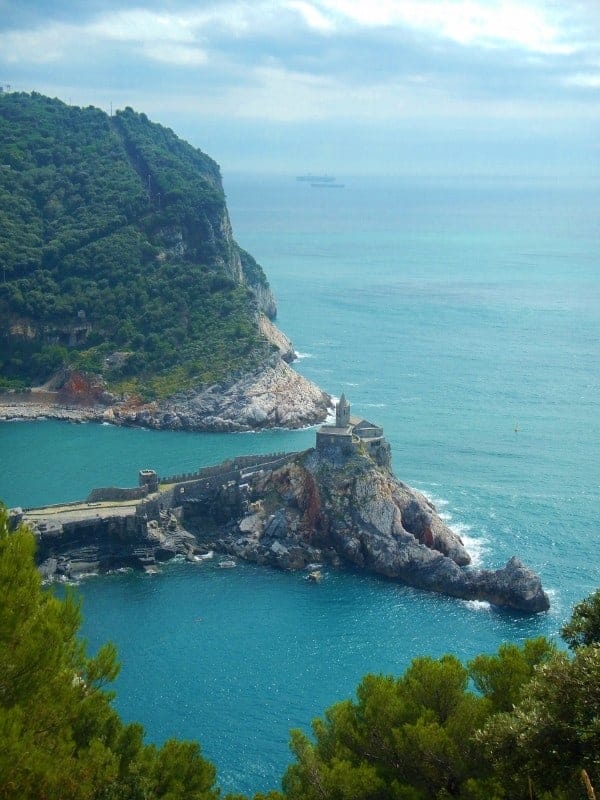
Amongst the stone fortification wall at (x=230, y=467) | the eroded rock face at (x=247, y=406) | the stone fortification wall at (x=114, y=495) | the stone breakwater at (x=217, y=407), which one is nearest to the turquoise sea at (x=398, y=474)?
the stone breakwater at (x=217, y=407)

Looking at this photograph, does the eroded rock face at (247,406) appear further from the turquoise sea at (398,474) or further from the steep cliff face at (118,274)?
the turquoise sea at (398,474)

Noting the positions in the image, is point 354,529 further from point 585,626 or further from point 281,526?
point 585,626

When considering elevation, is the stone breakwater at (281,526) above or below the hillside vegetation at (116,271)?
below

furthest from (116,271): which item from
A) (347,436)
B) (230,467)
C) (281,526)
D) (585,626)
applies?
(585,626)

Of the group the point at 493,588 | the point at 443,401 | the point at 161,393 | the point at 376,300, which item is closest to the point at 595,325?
the point at 376,300

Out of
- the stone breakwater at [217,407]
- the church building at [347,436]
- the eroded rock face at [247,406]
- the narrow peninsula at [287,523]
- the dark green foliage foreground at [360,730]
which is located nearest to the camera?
the dark green foliage foreground at [360,730]

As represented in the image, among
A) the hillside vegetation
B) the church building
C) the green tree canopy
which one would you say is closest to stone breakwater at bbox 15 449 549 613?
the church building
